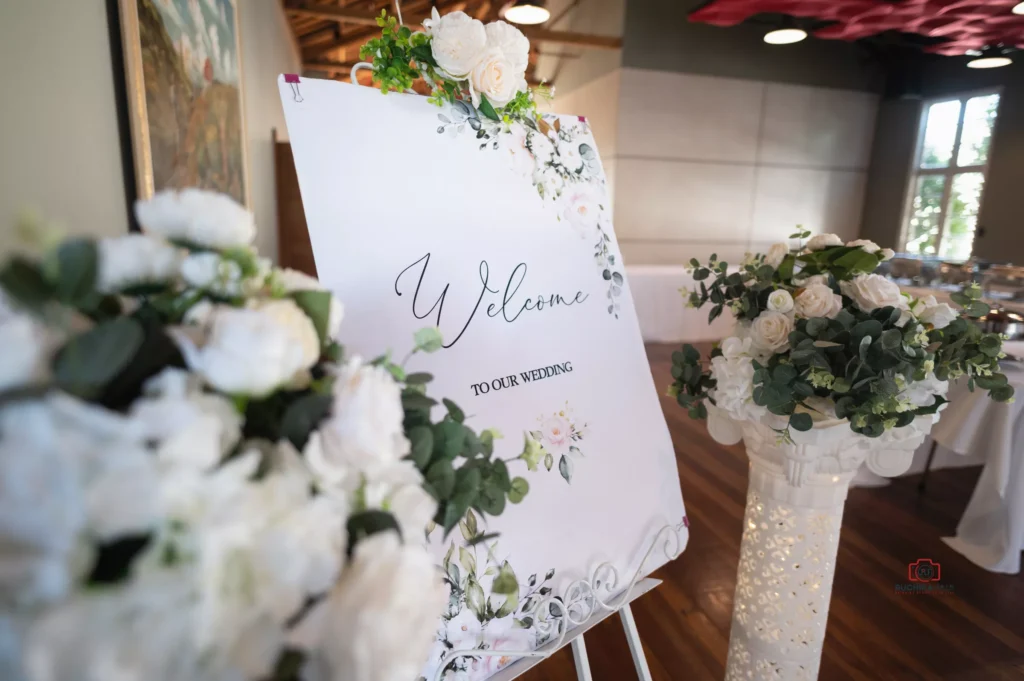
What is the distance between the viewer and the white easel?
0.94 m

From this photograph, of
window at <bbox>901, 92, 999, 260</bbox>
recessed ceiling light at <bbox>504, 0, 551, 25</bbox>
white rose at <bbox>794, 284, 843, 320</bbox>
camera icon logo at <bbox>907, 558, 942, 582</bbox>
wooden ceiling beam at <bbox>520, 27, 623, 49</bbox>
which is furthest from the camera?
window at <bbox>901, 92, 999, 260</bbox>

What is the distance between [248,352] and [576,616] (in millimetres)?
832

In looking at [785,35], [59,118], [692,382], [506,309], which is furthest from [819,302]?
[785,35]

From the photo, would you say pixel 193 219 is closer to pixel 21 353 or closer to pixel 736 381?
pixel 21 353

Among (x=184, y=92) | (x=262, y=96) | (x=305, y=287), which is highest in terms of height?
(x=262, y=96)

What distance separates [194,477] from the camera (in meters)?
0.36

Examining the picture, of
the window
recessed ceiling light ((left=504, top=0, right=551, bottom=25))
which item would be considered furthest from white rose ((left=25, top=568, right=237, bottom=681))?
the window

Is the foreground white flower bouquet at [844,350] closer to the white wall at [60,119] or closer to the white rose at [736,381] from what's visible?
the white rose at [736,381]

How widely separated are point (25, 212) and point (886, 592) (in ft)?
9.63

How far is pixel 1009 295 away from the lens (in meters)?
3.92

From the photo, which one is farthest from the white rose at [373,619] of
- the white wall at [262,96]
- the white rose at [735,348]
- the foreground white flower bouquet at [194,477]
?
the white wall at [262,96]

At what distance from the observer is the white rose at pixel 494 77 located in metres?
0.95

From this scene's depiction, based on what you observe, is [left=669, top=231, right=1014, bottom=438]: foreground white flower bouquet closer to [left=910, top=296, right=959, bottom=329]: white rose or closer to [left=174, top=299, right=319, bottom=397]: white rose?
[left=910, top=296, right=959, bottom=329]: white rose

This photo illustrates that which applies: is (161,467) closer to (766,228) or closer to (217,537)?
(217,537)
